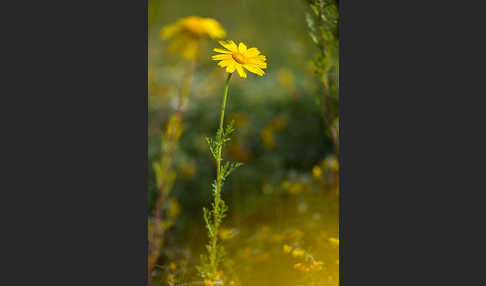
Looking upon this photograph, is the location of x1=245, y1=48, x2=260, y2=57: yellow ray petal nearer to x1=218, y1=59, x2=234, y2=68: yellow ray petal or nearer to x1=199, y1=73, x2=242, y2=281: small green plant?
x1=218, y1=59, x2=234, y2=68: yellow ray petal

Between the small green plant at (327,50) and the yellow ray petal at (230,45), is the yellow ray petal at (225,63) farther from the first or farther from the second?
the small green plant at (327,50)

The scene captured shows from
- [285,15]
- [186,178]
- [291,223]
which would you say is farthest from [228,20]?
[291,223]

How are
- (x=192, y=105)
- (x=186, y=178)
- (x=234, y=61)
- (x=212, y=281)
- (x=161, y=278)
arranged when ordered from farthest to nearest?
(x=192, y=105), (x=186, y=178), (x=161, y=278), (x=212, y=281), (x=234, y=61)

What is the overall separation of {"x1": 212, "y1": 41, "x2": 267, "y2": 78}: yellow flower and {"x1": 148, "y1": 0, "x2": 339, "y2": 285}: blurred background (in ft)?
0.34

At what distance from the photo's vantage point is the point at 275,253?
1.75m

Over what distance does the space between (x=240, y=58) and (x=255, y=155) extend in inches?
44.1

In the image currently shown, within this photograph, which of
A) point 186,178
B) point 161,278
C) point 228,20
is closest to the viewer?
point 161,278

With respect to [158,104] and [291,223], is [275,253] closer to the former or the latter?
[291,223]

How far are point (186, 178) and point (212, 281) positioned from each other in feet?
2.92

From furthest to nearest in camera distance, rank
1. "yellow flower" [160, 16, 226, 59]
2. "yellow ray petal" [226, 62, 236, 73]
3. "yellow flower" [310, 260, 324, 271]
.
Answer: "yellow flower" [160, 16, 226, 59], "yellow flower" [310, 260, 324, 271], "yellow ray petal" [226, 62, 236, 73]

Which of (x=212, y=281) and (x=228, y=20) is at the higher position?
(x=228, y=20)

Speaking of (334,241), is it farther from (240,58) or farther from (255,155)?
(255,155)

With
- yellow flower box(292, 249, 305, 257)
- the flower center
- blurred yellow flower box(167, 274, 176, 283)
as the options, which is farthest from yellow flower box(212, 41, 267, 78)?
blurred yellow flower box(167, 274, 176, 283)

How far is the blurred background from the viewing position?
5.60 feet
